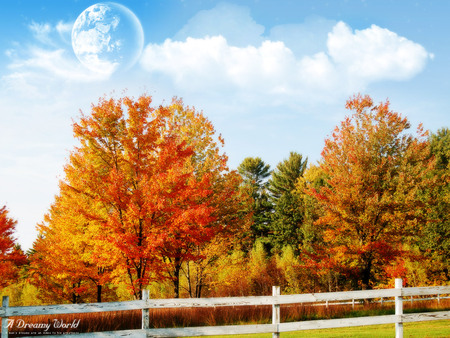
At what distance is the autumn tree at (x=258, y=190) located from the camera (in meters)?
64.3

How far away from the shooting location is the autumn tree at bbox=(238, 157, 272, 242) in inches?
2531

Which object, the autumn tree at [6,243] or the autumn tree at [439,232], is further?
the autumn tree at [439,232]

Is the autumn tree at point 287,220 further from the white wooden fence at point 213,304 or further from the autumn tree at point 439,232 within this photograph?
the white wooden fence at point 213,304

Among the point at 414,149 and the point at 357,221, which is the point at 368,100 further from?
the point at 357,221

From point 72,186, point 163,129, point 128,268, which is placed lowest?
point 128,268

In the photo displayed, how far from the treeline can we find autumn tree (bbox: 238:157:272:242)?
21.7 metres

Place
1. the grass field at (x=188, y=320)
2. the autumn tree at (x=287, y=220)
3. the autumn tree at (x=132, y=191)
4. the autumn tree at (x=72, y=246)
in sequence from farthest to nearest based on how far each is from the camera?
1. the autumn tree at (x=287, y=220)
2. the autumn tree at (x=72, y=246)
3. the autumn tree at (x=132, y=191)
4. the grass field at (x=188, y=320)

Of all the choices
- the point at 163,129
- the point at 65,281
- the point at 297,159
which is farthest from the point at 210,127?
the point at 297,159

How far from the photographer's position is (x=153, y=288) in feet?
136

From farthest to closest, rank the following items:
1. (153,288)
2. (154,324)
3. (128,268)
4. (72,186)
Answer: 1. (153,288)
2. (72,186)
3. (128,268)
4. (154,324)

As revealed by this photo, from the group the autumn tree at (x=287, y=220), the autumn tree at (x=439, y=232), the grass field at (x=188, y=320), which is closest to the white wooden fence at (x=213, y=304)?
the grass field at (x=188, y=320)

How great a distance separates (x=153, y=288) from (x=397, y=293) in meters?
33.7

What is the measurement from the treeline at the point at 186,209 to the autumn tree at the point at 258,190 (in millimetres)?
21735

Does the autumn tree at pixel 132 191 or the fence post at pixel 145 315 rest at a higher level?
the autumn tree at pixel 132 191
